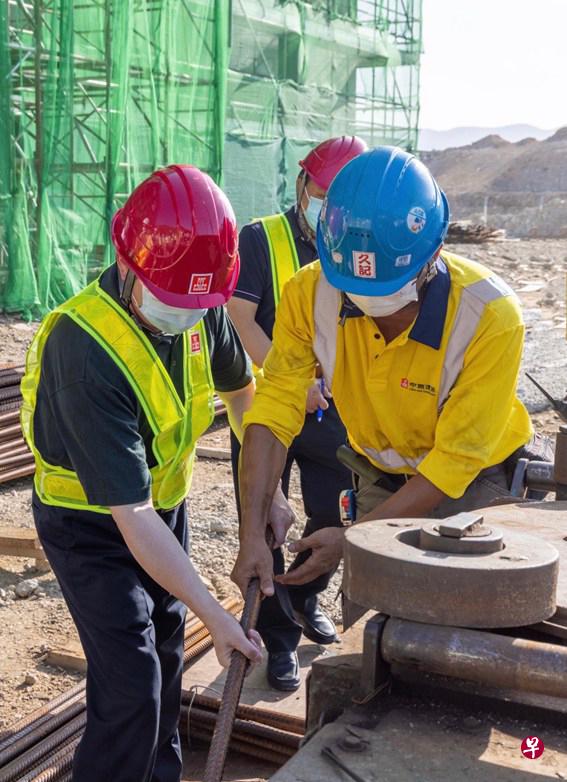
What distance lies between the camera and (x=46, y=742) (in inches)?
136

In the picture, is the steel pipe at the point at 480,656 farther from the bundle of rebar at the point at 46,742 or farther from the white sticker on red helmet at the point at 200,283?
the bundle of rebar at the point at 46,742

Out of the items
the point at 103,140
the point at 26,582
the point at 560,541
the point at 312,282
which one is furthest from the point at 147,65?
the point at 560,541

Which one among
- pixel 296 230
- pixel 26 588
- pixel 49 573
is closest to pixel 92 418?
pixel 296 230

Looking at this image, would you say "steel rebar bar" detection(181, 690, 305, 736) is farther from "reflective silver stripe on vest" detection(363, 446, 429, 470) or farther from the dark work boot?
"reflective silver stripe on vest" detection(363, 446, 429, 470)

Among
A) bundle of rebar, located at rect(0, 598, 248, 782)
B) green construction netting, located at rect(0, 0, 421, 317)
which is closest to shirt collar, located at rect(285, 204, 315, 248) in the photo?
bundle of rebar, located at rect(0, 598, 248, 782)

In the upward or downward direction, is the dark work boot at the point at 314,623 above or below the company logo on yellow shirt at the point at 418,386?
below

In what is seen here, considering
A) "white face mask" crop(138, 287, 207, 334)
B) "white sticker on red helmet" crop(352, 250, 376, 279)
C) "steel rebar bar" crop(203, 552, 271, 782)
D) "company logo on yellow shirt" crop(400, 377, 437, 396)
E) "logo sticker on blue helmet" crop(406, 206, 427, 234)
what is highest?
"logo sticker on blue helmet" crop(406, 206, 427, 234)

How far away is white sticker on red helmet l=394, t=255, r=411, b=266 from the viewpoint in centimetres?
271

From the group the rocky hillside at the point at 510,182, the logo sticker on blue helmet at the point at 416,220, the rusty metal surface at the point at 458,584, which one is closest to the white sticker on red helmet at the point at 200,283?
the logo sticker on blue helmet at the point at 416,220

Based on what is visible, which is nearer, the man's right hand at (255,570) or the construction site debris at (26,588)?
the man's right hand at (255,570)

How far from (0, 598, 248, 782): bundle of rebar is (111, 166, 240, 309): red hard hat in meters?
1.67

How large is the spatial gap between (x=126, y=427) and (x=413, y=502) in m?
0.79

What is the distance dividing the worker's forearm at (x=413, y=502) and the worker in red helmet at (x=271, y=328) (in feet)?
4.90

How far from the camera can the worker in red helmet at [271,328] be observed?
4.23 metres
